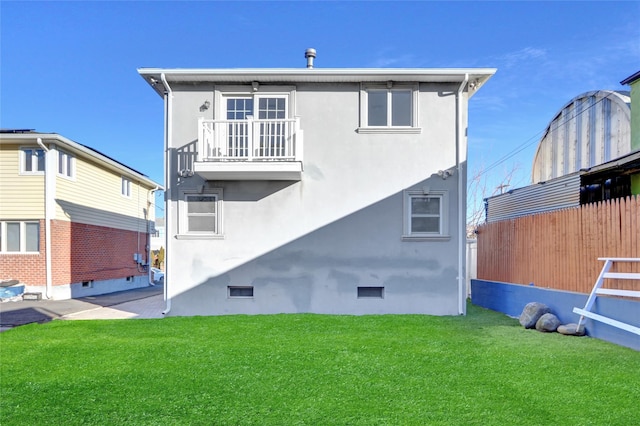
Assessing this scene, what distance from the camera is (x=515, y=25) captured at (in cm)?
1120

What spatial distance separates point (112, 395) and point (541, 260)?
7.97 metres

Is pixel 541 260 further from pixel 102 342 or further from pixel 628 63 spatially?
pixel 628 63

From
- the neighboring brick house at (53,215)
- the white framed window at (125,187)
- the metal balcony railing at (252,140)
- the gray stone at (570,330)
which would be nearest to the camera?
the gray stone at (570,330)

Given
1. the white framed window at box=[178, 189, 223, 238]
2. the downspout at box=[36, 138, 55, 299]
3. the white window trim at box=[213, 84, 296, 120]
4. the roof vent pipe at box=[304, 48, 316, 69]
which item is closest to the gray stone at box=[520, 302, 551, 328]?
the white window trim at box=[213, 84, 296, 120]

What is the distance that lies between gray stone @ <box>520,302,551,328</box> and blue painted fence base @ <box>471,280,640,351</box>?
0.59ft

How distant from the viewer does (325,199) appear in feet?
29.9

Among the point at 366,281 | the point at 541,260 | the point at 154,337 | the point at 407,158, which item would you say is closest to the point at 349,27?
the point at 407,158

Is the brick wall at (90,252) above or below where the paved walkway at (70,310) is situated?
above

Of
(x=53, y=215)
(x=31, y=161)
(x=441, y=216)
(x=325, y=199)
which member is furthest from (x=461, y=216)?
(x=31, y=161)

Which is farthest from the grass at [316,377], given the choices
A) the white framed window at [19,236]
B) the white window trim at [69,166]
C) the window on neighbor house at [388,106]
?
the white window trim at [69,166]

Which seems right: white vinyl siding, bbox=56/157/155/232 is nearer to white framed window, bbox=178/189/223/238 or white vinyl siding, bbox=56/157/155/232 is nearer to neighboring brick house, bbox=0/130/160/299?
A: neighboring brick house, bbox=0/130/160/299

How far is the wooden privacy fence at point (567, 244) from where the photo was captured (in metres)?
5.96

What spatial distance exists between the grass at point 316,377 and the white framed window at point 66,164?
798 centimetres

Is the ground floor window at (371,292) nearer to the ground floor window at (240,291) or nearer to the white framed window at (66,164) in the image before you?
the ground floor window at (240,291)
